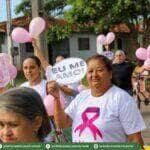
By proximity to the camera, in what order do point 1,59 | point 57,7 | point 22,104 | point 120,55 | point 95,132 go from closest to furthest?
point 22,104, point 95,132, point 1,59, point 120,55, point 57,7

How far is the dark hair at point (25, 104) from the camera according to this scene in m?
2.40

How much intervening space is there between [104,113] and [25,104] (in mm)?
1642

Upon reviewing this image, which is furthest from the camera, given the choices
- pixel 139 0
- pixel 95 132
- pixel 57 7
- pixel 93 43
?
pixel 93 43

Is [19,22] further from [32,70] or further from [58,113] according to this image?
[58,113]

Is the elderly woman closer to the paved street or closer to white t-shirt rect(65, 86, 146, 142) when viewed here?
white t-shirt rect(65, 86, 146, 142)

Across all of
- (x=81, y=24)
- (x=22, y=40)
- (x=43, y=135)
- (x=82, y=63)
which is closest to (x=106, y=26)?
(x=81, y=24)

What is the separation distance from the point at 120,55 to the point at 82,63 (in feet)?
15.0

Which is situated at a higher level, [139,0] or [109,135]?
[139,0]

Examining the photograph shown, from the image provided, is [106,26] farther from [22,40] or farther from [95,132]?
[95,132]

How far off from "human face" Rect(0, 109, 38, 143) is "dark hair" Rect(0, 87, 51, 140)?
0.02m

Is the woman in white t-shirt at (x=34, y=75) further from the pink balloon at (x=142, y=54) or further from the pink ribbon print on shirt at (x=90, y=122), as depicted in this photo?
the pink balloon at (x=142, y=54)

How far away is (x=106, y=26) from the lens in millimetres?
27594

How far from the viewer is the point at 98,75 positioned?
4.16 metres

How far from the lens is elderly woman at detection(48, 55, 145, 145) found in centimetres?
397
